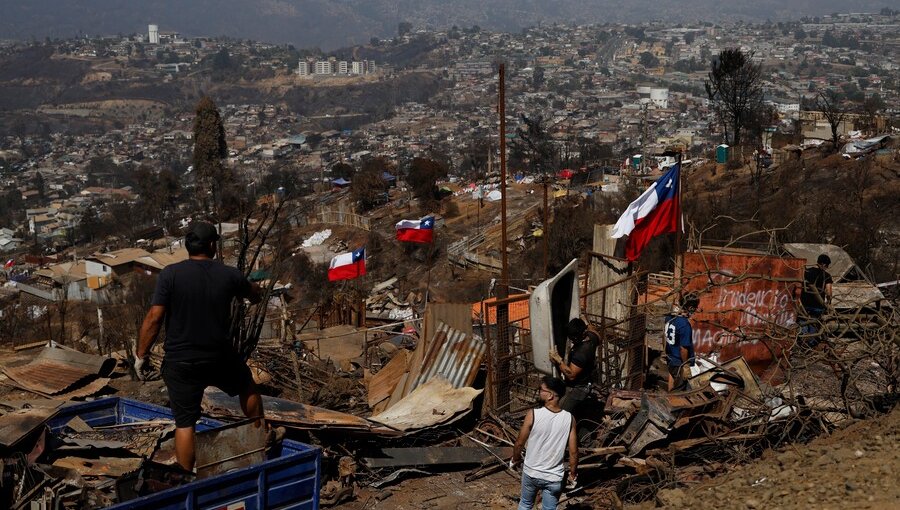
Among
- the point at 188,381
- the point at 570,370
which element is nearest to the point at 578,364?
the point at 570,370

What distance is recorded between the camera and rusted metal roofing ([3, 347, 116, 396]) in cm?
703

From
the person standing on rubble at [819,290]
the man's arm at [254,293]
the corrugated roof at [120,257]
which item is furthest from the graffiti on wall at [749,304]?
the corrugated roof at [120,257]

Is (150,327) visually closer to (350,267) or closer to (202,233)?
(202,233)

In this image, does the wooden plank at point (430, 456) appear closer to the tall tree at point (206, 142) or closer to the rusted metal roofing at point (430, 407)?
the rusted metal roofing at point (430, 407)

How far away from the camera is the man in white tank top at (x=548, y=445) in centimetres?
423

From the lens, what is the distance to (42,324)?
2194cm

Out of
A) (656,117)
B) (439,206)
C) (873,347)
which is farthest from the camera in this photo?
(656,117)

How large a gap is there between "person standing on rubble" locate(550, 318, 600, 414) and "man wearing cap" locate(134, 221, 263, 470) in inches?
81.9

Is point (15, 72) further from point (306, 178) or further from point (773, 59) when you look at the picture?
point (773, 59)

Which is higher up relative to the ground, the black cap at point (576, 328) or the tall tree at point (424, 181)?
the black cap at point (576, 328)

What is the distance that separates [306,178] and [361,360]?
204 ft

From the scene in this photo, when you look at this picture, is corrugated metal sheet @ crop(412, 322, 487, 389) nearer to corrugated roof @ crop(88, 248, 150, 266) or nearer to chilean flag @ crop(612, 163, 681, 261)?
chilean flag @ crop(612, 163, 681, 261)

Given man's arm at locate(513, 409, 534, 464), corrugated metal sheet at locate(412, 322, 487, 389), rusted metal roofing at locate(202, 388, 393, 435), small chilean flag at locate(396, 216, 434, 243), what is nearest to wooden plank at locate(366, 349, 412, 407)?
corrugated metal sheet at locate(412, 322, 487, 389)

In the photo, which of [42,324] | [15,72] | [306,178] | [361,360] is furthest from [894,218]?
[15,72]
